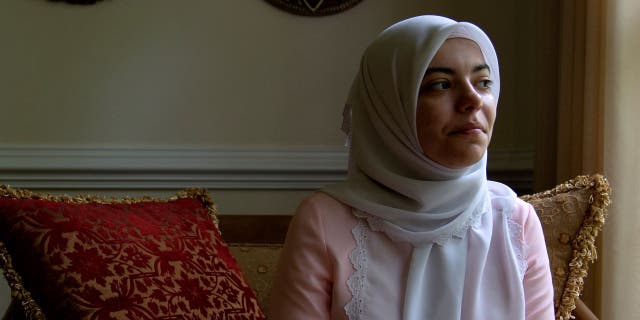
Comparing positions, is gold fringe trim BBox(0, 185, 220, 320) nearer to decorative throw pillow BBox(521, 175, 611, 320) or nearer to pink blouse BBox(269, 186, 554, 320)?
pink blouse BBox(269, 186, 554, 320)

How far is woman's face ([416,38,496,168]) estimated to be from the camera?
1.16 metres

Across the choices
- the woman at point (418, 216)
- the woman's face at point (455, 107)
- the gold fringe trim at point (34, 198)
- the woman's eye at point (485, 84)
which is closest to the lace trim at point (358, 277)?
the woman at point (418, 216)

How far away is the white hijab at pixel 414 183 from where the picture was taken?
1.20m

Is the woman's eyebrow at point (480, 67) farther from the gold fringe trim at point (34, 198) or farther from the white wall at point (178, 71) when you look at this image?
the white wall at point (178, 71)

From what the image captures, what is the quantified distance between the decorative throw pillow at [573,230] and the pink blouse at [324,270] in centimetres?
39

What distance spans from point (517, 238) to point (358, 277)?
29 centimetres

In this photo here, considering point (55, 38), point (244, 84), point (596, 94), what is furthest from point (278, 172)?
point (596, 94)

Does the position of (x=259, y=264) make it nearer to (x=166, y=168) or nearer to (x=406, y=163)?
(x=166, y=168)

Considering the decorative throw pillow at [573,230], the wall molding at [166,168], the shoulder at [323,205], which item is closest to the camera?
the shoulder at [323,205]

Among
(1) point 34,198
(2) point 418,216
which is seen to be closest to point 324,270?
(2) point 418,216

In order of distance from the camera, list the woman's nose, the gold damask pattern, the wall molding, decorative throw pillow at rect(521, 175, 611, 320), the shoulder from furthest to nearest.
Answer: the wall molding, the gold damask pattern, decorative throw pillow at rect(521, 175, 611, 320), the shoulder, the woman's nose

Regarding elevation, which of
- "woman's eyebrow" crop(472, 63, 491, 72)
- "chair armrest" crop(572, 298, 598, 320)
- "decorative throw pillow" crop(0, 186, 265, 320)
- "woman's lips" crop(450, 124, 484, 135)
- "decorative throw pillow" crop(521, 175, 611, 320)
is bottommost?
"chair armrest" crop(572, 298, 598, 320)

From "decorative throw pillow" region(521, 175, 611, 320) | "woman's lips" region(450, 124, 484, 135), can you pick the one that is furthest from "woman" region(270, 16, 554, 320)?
"decorative throw pillow" region(521, 175, 611, 320)

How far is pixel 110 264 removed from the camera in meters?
1.42
